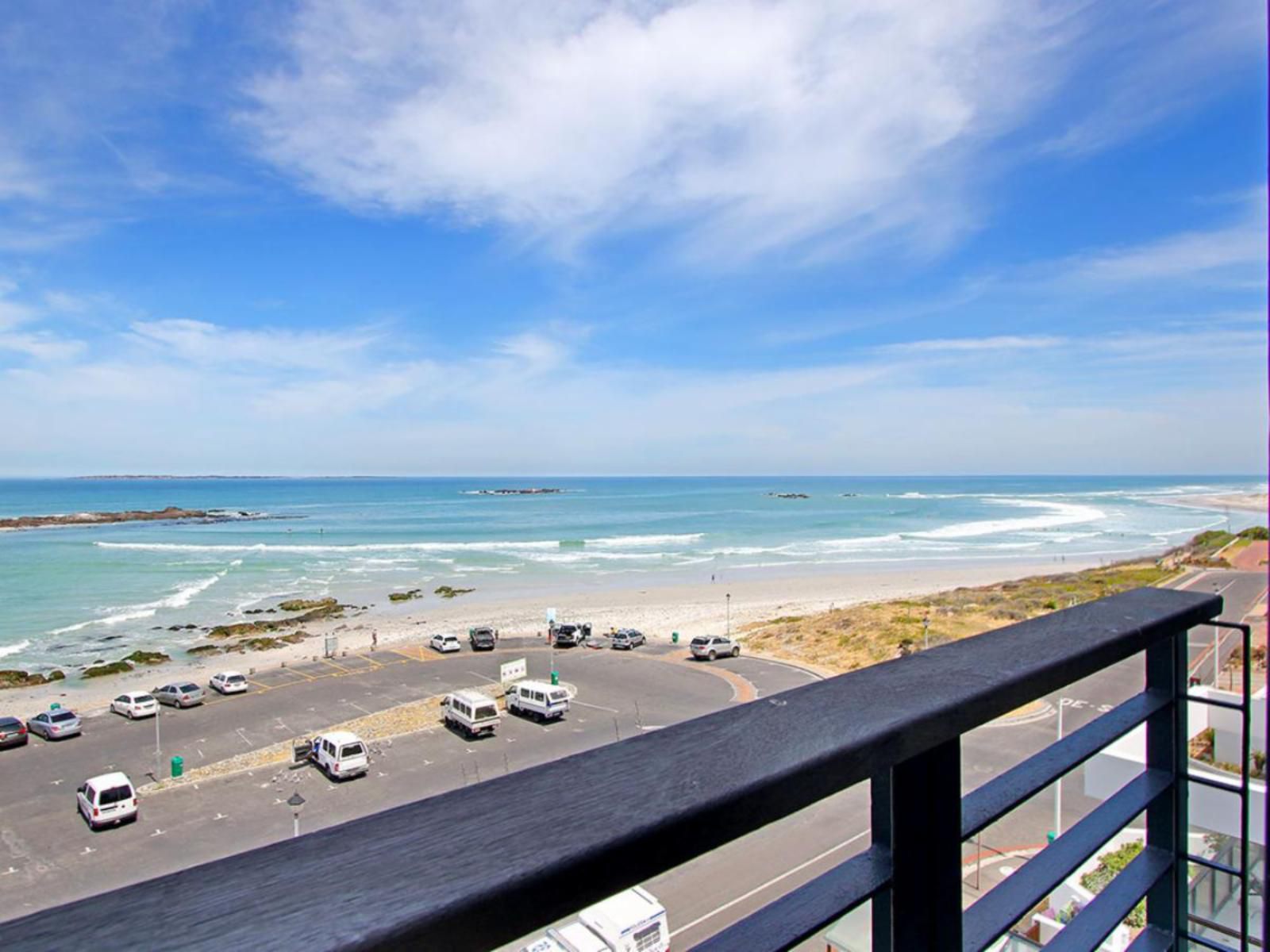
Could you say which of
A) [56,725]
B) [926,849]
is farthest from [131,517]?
[926,849]

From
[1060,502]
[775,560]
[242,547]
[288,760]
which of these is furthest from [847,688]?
[1060,502]

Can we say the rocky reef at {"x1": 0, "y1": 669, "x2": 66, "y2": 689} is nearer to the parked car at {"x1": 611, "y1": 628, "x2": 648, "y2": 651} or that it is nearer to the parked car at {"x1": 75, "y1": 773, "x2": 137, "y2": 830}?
the parked car at {"x1": 75, "y1": 773, "x2": 137, "y2": 830}

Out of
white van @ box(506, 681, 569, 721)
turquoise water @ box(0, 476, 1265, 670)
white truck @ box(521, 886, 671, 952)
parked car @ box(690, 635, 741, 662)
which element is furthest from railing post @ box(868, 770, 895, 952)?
turquoise water @ box(0, 476, 1265, 670)

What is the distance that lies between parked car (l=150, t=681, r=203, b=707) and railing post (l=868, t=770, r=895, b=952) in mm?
24059

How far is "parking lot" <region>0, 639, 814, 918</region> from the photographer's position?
40.4 feet

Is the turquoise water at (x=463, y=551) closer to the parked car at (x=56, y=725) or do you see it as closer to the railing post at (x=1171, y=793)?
the parked car at (x=56, y=725)

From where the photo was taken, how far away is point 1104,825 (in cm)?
131

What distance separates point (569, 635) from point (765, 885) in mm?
18178

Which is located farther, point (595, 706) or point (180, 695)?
point (180, 695)

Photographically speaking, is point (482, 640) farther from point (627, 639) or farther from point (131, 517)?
point (131, 517)

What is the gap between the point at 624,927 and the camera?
5.71m

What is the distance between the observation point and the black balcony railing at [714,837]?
0.51 meters

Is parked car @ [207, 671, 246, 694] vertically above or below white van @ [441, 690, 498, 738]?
below

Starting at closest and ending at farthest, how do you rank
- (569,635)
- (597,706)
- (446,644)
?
(597,706), (446,644), (569,635)
